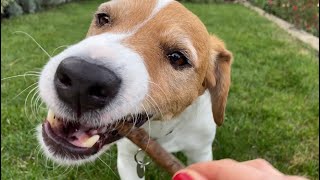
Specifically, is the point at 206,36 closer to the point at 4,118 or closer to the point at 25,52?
the point at 4,118

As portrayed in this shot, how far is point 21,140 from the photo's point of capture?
15.1 feet

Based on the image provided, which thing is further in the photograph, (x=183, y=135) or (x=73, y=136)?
(x=183, y=135)

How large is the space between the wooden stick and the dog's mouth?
0.19 feet

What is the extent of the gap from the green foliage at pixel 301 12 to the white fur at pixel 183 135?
22.6 feet

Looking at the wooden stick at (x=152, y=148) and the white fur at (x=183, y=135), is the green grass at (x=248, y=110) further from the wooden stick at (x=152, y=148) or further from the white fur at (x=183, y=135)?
the wooden stick at (x=152, y=148)

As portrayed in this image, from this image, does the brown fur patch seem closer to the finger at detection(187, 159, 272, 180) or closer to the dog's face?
the dog's face

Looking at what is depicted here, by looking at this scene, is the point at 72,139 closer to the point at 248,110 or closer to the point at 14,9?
the point at 248,110

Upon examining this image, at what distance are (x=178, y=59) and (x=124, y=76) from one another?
67 cm

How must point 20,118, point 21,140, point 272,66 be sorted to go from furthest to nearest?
point 272,66 < point 20,118 < point 21,140

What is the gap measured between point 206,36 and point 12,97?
2.96 metres

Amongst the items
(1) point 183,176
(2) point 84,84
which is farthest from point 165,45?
(1) point 183,176

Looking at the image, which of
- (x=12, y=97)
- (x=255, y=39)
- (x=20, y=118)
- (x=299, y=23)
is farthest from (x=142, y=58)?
(x=299, y=23)

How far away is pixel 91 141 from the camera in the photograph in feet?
8.84

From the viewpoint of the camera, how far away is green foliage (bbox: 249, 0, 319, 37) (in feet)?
33.8
